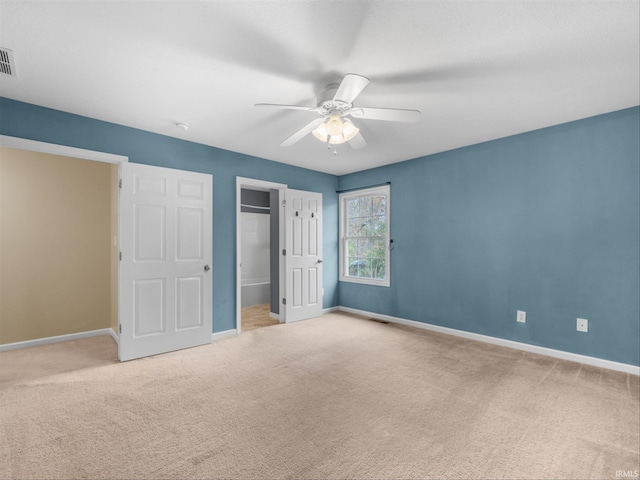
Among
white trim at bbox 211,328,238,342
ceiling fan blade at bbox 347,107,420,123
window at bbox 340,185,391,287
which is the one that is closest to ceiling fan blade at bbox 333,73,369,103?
ceiling fan blade at bbox 347,107,420,123

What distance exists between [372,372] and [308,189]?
322 cm

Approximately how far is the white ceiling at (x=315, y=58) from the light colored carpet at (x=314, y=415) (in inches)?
98.2

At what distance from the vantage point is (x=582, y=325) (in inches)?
127

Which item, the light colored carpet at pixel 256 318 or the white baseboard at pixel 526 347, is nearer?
the white baseboard at pixel 526 347

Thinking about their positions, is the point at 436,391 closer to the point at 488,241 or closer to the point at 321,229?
the point at 488,241

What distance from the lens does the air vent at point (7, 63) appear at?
2.10 meters

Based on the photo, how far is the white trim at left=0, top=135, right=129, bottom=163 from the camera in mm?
2781

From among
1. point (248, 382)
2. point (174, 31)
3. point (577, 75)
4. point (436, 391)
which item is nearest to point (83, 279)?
point (248, 382)

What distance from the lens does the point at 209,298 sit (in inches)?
154

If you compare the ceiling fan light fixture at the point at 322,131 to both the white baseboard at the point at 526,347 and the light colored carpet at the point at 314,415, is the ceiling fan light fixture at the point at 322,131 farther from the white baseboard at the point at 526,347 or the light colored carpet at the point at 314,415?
the white baseboard at the point at 526,347

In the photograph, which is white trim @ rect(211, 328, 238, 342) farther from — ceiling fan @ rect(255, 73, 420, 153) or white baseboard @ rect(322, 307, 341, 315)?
ceiling fan @ rect(255, 73, 420, 153)

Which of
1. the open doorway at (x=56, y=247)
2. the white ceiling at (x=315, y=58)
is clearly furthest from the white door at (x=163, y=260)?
the white ceiling at (x=315, y=58)

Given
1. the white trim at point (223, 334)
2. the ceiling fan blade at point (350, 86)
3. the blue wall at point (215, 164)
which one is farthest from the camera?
the white trim at point (223, 334)

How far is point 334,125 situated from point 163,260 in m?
2.45
